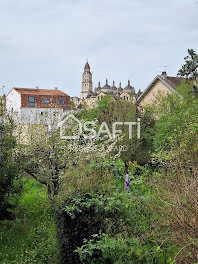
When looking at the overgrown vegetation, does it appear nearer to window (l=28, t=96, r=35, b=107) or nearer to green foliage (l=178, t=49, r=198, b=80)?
green foliage (l=178, t=49, r=198, b=80)

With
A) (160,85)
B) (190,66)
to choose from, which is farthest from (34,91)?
(190,66)

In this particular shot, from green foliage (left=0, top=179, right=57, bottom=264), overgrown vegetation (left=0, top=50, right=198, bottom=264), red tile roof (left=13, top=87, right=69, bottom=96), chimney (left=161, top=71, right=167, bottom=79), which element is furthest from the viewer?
red tile roof (left=13, top=87, right=69, bottom=96)

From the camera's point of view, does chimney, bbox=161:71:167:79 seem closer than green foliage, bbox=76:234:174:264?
No

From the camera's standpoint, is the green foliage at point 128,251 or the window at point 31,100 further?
the window at point 31,100

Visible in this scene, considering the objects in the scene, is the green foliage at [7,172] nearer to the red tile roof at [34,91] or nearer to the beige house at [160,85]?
the beige house at [160,85]

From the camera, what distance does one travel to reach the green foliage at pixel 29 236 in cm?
613

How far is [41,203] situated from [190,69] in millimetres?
14034

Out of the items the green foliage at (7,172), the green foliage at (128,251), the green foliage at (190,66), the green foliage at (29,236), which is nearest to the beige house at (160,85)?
the green foliage at (190,66)

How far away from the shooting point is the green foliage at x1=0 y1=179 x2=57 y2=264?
20.1 feet

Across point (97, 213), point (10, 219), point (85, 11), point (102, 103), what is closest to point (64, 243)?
point (97, 213)

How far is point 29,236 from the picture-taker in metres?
7.04

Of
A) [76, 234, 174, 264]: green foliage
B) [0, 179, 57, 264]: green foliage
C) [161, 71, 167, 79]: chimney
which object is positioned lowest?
[0, 179, 57, 264]: green foliage

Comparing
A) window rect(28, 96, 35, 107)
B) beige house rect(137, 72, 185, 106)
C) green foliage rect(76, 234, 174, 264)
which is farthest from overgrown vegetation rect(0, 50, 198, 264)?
window rect(28, 96, 35, 107)

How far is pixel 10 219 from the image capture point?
7785 mm
